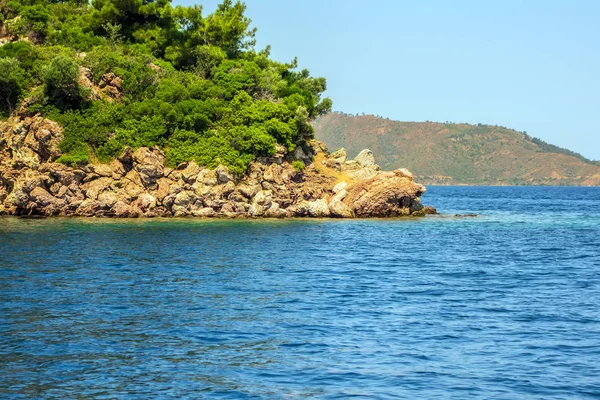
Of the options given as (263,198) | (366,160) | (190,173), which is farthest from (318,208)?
(190,173)

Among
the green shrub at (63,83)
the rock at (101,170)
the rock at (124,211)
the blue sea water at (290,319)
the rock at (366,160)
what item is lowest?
the blue sea water at (290,319)

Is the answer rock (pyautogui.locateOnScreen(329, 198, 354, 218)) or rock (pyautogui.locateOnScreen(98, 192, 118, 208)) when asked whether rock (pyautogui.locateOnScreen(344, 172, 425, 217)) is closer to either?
rock (pyautogui.locateOnScreen(329, 198, 354, 218))

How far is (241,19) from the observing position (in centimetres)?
7700

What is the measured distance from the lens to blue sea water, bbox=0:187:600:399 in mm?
16672

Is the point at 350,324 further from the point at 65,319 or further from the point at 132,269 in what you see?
the point at 132,269

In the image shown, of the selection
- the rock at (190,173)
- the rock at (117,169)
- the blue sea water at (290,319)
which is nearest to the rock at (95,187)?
the rock at (117,169)

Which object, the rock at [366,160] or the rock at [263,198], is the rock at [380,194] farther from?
the rock at [263,198]

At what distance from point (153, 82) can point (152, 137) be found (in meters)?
8.72

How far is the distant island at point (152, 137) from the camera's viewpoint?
5759 cm

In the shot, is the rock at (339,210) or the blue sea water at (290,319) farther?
the rock at (339,210)

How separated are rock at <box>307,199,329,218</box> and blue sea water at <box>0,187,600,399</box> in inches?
669

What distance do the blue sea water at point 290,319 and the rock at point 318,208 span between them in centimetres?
1699

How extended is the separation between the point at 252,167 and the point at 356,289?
3369cm

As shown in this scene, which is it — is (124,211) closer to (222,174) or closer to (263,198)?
(222,174)
